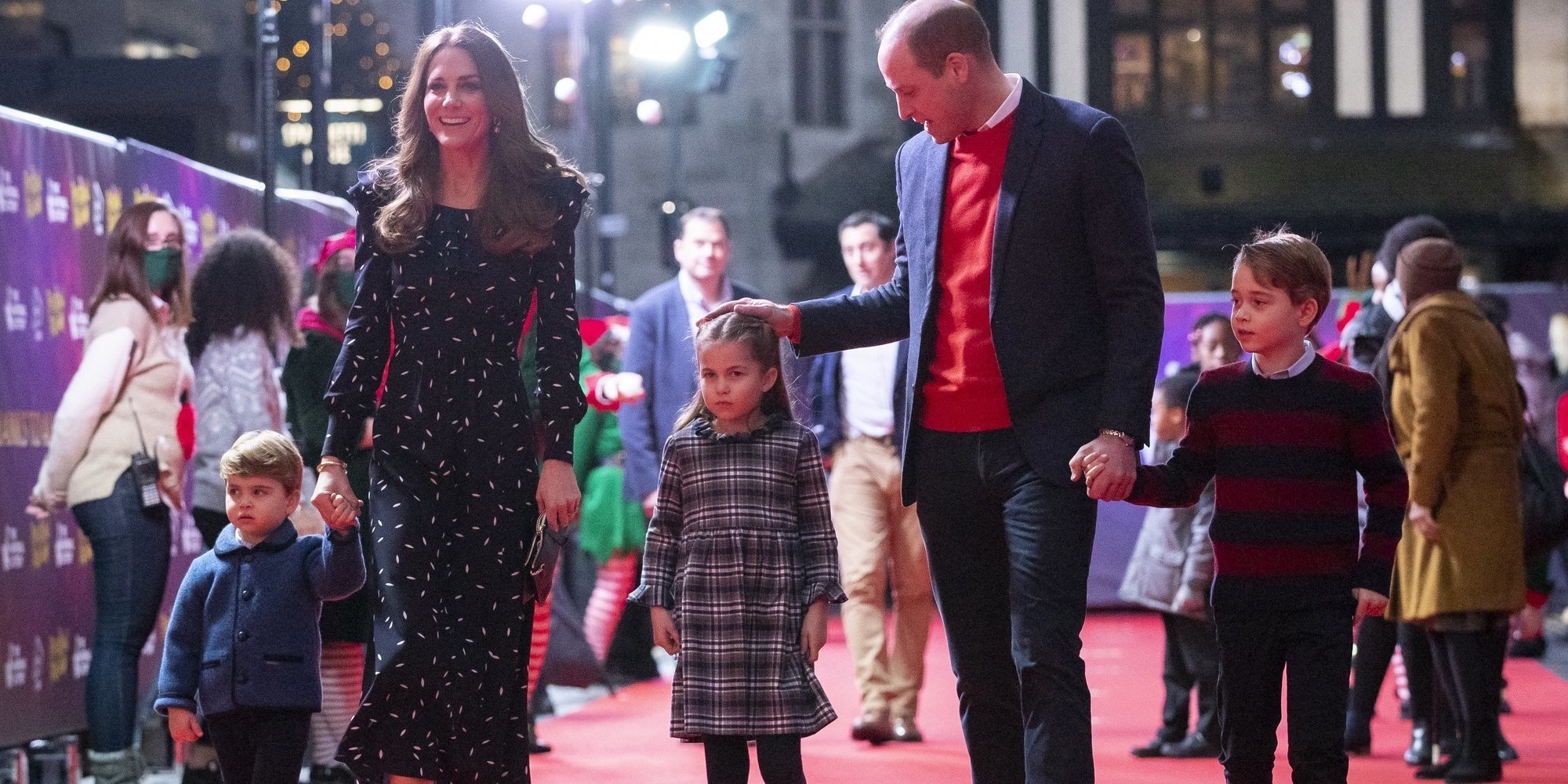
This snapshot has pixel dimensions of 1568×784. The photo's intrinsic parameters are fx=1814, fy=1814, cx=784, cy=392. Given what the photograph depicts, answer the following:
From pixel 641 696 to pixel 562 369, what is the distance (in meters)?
5.14

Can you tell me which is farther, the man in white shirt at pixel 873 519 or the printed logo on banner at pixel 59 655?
the man in white shirt at pixel 873 519

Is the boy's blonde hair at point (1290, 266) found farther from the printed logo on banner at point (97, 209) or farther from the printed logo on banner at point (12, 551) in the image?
the printed logo on banner at point (97, 209)

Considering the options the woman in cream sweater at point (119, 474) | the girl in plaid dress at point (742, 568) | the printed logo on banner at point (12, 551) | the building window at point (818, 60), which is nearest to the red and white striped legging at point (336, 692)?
the woman in cream sweater at point (119, 474)

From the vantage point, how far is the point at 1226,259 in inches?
885

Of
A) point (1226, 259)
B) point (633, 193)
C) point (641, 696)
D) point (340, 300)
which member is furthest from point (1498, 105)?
point (340, 300)

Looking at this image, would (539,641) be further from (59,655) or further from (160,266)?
(160,266)

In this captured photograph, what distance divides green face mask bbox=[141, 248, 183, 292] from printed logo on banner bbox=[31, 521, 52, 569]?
943 mm

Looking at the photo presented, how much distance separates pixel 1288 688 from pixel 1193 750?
266cm

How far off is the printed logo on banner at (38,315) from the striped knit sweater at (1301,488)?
12.8 ft

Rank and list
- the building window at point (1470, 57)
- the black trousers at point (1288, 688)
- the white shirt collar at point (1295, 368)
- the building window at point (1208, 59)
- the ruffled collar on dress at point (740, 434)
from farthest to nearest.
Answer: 1. the building window at point (1208, 59)
2. the building window at point (1470, 57)
3. the ruffled collar on dress at point (740, 434)
4. the white shirt collar at point (1295, 368)
5. the black trousers at point (1288, 688)

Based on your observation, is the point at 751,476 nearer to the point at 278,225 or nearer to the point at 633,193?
the point at 278,225

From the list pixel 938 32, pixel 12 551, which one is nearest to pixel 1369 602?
pixel 938 32

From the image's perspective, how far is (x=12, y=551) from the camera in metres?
5.87

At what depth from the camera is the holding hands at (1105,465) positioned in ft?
11.7
